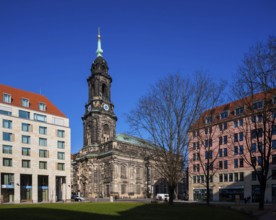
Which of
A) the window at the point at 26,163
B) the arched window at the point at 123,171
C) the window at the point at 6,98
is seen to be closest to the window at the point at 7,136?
the window at the point at 26,163

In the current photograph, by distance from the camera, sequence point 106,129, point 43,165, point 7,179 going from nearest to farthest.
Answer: point 7,179, point 43,165, point 106,129

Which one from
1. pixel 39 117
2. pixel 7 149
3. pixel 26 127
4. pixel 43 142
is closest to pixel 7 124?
pixel 26 127

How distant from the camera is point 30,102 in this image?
80.1 meters

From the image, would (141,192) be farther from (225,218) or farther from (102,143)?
(225,218)

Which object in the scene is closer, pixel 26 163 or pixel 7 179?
pixel 7 179

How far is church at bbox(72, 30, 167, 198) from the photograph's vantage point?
114750mm

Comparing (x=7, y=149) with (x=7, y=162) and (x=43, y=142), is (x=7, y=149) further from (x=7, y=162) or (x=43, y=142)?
(x=43, y=142)

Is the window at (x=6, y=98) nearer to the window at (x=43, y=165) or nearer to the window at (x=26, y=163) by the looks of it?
the window at (x=26, y=163)

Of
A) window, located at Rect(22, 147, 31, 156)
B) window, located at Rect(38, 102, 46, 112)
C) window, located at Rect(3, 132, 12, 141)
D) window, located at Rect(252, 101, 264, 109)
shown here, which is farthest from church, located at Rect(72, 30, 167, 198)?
window, located at Rect(252, 101, 264, 109)

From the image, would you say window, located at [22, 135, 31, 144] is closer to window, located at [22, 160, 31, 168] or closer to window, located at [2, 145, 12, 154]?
window, located at [2, 145, 12, 154]

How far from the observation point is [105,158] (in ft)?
383

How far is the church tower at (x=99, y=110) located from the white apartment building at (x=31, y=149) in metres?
35.7

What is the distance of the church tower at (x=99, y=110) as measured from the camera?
12038cm

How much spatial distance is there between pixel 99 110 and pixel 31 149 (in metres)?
47.1
